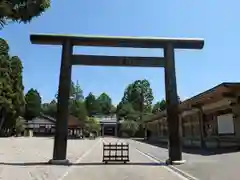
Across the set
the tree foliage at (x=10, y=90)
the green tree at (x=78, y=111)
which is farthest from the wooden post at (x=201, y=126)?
the green tree at (x=78, y=111)

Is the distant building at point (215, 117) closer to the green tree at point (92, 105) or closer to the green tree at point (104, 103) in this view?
the green tree at point (92, 105)

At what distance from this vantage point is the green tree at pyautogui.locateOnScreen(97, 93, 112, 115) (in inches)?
5586

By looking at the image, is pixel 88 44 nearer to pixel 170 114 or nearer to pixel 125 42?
pixel 125 42

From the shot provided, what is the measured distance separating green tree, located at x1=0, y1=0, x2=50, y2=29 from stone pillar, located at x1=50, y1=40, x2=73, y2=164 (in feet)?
32.4

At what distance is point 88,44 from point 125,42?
78.0 inches

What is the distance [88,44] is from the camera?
1791 centimetres

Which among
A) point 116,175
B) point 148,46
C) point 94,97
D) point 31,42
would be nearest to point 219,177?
point 116,175

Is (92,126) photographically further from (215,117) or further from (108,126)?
(215,117)

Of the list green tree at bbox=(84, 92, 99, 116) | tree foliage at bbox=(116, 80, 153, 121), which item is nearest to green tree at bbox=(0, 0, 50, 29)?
tree foliage at bbox=(116, 80, 153, 121)

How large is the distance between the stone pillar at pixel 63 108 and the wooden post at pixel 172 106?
5.22m

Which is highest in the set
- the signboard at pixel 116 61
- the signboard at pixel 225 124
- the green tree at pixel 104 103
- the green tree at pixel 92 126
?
the green tree at pixel 104 103

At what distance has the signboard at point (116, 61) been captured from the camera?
58.9 ft

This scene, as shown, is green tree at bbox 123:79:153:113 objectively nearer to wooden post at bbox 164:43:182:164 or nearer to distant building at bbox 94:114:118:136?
distant building at bbox 94:114:118:136

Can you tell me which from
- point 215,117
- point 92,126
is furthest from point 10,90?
point 92,126
